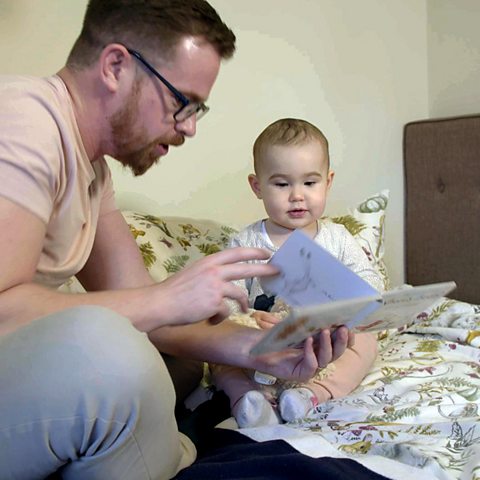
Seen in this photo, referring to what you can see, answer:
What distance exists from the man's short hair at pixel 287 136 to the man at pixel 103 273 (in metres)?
0.45

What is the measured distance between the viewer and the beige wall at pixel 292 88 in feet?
4.80

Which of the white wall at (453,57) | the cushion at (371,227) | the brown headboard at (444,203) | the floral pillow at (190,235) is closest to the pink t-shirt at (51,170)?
the floral pillow at (190,235)

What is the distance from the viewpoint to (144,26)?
976mm

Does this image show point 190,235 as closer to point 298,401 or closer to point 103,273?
point 103,273

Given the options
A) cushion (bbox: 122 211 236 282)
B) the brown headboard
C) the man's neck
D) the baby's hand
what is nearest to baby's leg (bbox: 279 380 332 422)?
the baby's hand

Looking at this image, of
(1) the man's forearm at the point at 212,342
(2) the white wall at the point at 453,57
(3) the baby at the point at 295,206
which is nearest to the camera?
(1) the man's forearm at the point at 212,342

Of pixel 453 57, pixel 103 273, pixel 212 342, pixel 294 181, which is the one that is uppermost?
pixel 453 57

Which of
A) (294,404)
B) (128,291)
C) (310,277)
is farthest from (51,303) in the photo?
(294,404)

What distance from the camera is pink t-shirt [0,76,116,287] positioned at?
806 mm

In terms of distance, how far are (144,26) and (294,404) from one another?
0.68 m

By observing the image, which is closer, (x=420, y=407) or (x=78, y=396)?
(x=78, y=396)

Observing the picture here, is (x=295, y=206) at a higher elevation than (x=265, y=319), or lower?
higher

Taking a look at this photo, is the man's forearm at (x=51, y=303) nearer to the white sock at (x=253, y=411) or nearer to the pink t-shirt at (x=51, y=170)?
the pink t-shirt at (x=51, y=170)

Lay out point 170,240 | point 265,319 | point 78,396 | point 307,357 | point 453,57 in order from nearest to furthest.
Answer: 1. point 78,396
2. point 307,357
3. point 265,319
4. point 170,240
5. point 453,57
